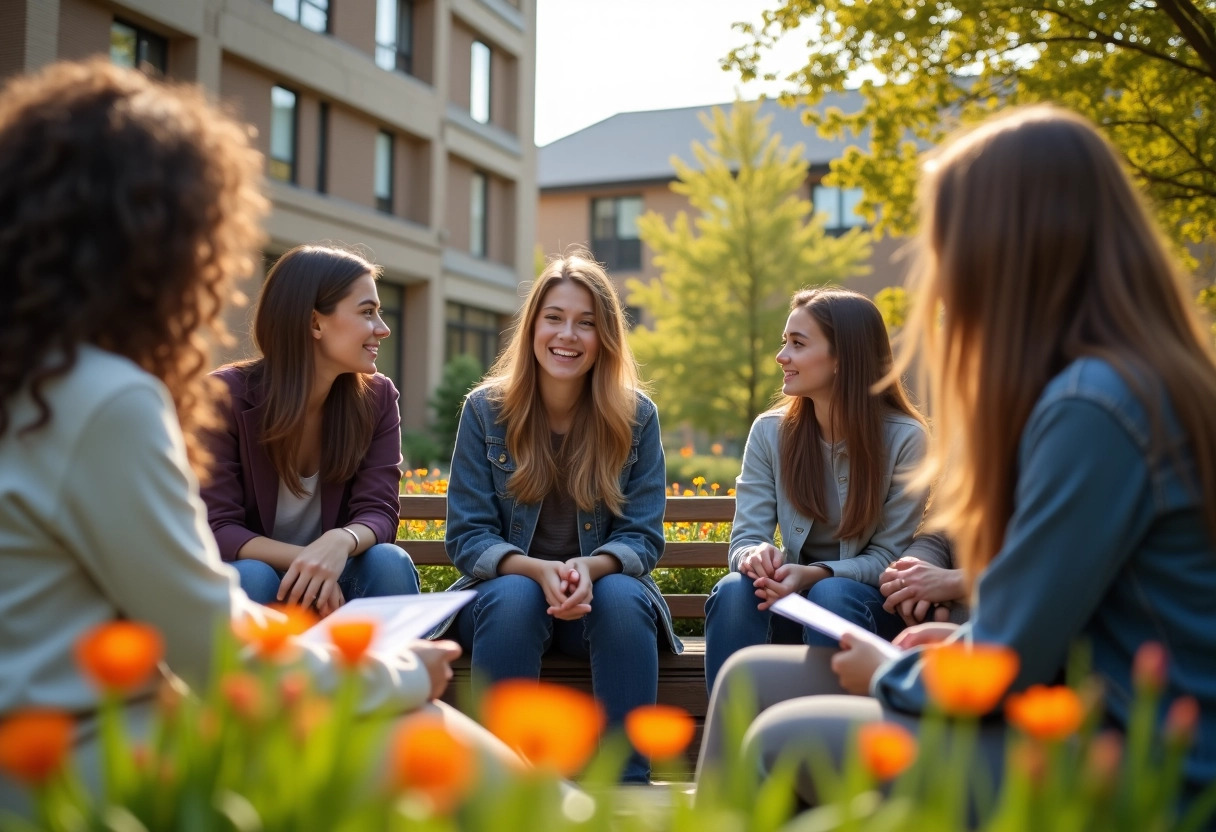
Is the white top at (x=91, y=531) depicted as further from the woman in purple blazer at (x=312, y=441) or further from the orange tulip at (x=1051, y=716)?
the woman in purple blazer at (x=312, y=441)

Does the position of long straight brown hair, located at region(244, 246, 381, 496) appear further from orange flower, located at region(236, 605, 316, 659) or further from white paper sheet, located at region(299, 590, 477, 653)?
orange flower, located at region(236, 605, 316, 659)

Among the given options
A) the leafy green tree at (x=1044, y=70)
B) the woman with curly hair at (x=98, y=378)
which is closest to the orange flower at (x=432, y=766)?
the woman with curly hair at (x=98, y=378)

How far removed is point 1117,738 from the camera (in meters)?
1.71

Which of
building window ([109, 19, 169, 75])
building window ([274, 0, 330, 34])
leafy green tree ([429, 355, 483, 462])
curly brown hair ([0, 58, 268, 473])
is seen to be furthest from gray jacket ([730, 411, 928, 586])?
leafy green tree ([429, 355, 483, 462])

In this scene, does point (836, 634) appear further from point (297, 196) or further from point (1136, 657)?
point (297, 196)

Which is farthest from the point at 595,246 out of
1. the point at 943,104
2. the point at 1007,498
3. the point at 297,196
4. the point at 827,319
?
the point at 1007,498

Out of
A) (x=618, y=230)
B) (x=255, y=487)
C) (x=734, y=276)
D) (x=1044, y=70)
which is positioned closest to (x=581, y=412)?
(x=255, y=487)

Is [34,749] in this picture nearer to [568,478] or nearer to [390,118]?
[568,478]

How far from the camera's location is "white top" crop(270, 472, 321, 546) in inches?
154

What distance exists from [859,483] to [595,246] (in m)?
32.8

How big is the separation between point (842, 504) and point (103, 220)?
9.49 feet

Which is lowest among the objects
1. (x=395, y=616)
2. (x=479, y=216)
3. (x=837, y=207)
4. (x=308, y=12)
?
(x=395, y=616)

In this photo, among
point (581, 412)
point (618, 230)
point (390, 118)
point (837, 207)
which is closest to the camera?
point (581, 412)

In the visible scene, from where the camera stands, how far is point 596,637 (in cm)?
366
